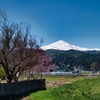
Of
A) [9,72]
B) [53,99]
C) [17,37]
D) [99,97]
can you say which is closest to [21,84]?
[9,72]

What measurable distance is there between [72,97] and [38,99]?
392 cm

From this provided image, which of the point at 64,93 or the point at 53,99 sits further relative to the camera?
the point at 64,93

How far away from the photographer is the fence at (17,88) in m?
34.5

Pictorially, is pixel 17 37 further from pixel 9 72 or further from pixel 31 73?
pixel 31 73

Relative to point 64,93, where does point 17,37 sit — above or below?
above

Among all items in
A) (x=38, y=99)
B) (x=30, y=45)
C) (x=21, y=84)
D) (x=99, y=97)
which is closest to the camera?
(x=99, y=97)

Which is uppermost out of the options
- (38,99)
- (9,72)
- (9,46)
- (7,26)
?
(7,26)

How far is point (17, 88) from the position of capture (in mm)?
38156

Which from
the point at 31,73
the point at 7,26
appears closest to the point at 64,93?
the point at 7,26

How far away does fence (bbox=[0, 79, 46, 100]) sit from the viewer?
Answer: 34531mm

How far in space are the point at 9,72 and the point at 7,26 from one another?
6419mm

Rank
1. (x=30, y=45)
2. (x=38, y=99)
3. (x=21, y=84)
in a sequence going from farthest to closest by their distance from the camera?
(x=30, y=45) → (x=21, y=84) → (x=38, y=99)

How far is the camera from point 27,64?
4338 cm

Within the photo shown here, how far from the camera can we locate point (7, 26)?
41531 millimetres
